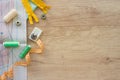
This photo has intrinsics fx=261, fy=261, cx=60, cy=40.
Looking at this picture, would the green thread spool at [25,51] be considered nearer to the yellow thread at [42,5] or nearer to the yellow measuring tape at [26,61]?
the yellow measuring tape at [26,61]

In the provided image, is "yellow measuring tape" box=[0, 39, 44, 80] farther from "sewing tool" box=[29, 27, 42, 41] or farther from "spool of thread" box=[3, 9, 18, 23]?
"spool of thread" box=[3, 9, 18, 23]

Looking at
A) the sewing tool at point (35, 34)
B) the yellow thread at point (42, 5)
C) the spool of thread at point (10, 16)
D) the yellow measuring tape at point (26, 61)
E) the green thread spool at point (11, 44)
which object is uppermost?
the yellow thread at point (42, 5)

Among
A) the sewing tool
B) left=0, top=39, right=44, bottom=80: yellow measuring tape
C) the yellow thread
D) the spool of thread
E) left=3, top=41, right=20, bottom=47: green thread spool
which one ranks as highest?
the yellow thread

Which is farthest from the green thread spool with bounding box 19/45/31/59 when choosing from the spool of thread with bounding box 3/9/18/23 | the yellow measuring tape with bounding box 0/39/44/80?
the spool of thread with bounding box 3/9/18/23

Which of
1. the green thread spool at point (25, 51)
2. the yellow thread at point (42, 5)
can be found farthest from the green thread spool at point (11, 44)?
the yellow thread at point (42, 5)

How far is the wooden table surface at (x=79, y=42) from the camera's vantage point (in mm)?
930

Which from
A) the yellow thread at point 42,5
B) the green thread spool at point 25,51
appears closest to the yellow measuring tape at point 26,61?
the green thread spool at point 25,51

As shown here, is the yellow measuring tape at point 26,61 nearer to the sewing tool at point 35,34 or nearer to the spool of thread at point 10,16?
the sewing tool at point 35,34

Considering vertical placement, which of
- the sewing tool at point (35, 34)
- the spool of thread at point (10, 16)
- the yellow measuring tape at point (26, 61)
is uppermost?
the spool of thread at point (10, 16)

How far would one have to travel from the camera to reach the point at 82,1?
97cm

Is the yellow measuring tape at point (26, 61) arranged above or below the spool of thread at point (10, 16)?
below

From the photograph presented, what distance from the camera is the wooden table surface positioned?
3.05ft

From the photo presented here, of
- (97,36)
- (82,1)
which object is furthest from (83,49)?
(82,1)

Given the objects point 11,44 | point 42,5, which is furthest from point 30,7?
point 11,44
